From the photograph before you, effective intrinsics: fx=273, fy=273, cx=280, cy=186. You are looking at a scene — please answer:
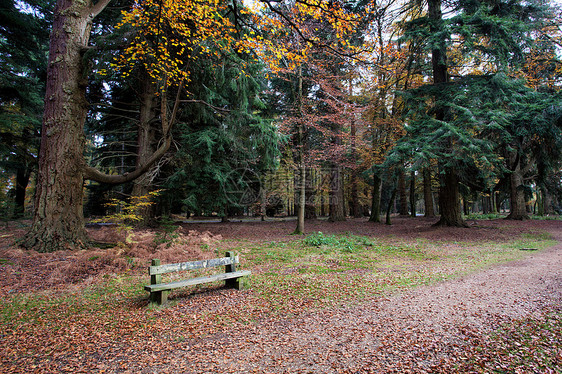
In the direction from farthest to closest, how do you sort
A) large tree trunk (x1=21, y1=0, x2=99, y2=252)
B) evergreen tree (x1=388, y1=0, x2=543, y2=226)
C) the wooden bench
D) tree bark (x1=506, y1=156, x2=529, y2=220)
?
tree bark (x1=506, y1=156, x2=529, y2=220) < evergreen tree (x1=388, y1=0, x2=543, y2=226) < large tree trunk (x1=21, y1=0, x2=99, y2=252) < the wooden bench

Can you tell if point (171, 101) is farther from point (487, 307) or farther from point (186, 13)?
point (487, 307)

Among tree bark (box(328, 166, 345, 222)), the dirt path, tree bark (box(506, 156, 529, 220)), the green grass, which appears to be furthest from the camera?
tree bark (box(328, 166, 345, 222))

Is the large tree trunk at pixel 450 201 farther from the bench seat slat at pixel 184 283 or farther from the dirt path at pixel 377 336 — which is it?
the bench seat slat at pixel 184 283

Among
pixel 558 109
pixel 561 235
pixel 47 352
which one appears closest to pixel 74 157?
pixel 47 352

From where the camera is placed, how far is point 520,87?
1155 cm

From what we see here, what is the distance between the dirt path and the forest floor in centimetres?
2

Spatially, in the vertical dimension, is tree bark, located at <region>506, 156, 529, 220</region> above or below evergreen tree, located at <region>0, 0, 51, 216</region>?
below

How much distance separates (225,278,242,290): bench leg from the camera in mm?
4992

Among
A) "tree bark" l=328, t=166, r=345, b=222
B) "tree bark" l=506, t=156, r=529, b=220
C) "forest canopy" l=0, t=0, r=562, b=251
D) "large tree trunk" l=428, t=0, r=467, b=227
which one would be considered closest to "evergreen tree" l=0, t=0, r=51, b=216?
"forest canopy" l=0, t=0, r=562, b=251

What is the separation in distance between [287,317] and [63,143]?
681 centimetres

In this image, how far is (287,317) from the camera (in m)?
3.84

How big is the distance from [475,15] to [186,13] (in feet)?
36.8

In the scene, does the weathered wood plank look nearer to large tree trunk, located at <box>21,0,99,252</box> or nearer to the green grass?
the green grass

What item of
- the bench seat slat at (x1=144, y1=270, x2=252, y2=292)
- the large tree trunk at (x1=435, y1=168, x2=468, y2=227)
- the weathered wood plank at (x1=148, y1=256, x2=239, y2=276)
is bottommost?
the bench seat slat at (x1=144, y1=270, x2=252, y2=292)
